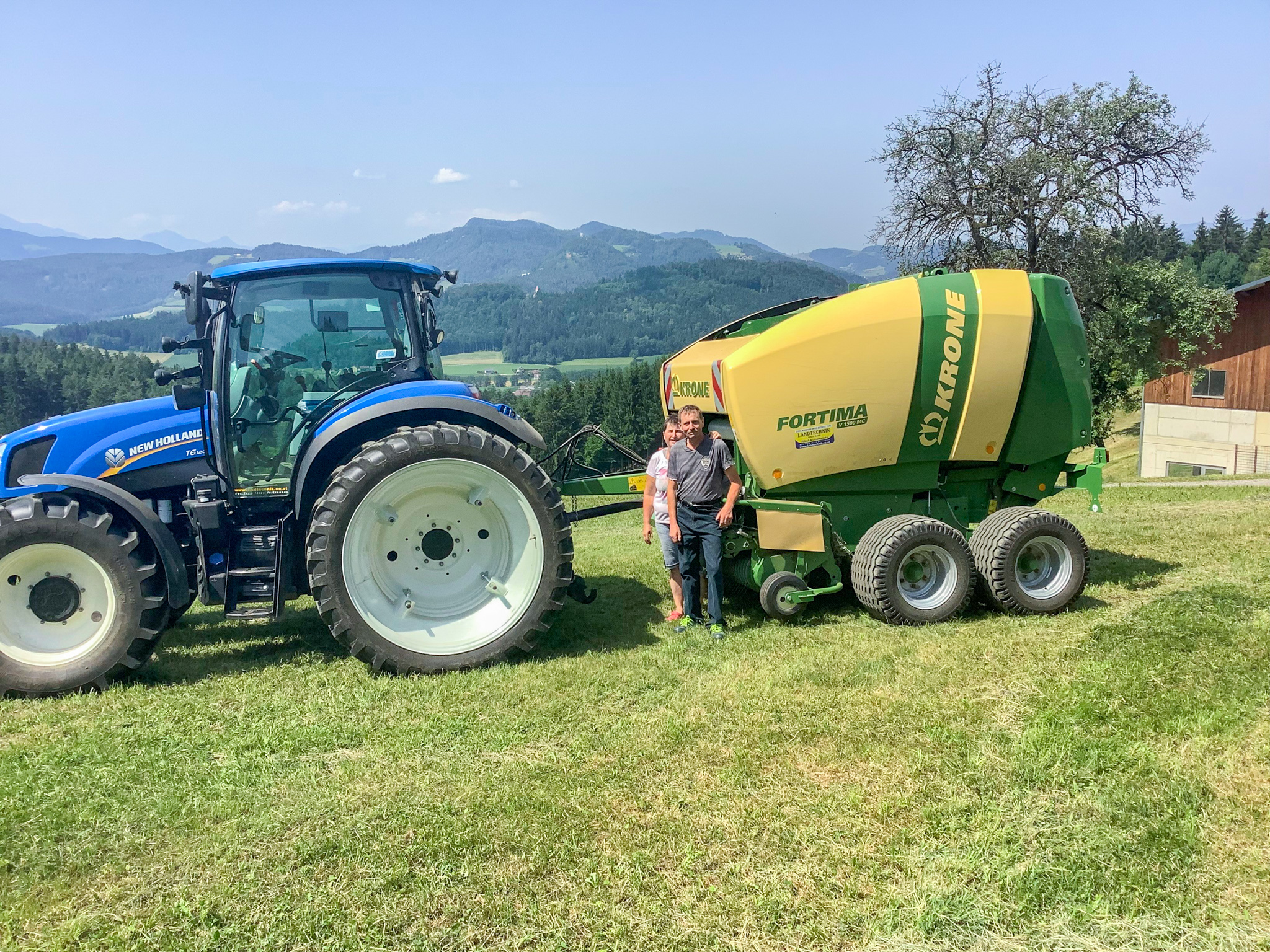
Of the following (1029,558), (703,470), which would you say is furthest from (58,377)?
(1029,558)

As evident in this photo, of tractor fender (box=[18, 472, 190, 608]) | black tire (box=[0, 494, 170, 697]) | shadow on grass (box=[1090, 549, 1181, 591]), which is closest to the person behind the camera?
black tire (box=[0, 494, 170, 697])

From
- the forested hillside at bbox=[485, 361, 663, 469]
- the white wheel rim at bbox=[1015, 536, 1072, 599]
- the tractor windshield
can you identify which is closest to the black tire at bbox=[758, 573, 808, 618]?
the white wheel rim at bbox=[1015, 536, 1072, 599]

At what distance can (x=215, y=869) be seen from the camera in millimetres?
3486

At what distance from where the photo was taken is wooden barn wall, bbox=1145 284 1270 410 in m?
25.8

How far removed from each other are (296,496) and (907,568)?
4.56 m

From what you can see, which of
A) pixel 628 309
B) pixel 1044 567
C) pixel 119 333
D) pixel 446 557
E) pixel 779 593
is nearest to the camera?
pixel 446 557

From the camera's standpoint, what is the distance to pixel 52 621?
5562 mm

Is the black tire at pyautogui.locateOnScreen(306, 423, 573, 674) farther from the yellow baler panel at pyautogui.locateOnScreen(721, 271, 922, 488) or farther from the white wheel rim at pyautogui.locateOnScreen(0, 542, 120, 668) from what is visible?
the yellow baler panel at pyautogui.locateOnScreen(721, 271, 922, 488)

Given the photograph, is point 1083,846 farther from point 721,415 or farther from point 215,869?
point 721,415

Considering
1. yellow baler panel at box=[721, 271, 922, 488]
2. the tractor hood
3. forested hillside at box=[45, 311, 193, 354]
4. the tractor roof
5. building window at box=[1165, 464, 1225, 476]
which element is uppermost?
forested hillside at box=[45, 311, 193, 354]

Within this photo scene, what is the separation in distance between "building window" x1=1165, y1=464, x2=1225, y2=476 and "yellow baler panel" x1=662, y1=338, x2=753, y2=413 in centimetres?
2542

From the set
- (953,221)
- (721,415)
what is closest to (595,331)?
(953,221)

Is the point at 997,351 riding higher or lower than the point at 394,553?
higher

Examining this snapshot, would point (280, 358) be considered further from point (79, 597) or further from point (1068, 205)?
point (1068, 205)
